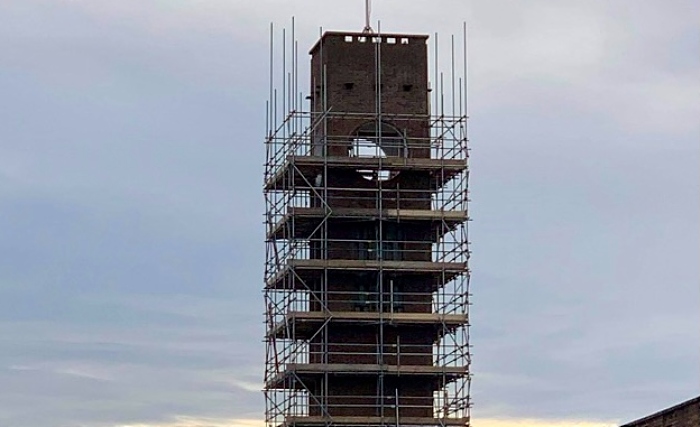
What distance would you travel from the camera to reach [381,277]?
8025cm

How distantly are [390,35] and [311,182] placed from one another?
7.63 m

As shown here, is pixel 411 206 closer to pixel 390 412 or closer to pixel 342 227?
pixel 342 227

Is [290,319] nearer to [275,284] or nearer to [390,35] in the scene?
[275,284]

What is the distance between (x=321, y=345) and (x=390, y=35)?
14.4 meters

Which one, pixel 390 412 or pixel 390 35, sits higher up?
pixel 390 35

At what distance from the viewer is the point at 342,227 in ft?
268

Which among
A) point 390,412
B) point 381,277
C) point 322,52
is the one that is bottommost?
Answer: point 390,412

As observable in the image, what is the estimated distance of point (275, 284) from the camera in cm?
8144

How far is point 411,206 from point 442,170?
7.10 feet

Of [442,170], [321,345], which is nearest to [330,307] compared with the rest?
[321,345]

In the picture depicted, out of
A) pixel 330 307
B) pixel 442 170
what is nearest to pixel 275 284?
pixel 330 307

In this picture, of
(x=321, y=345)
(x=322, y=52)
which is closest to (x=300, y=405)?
(x=321, y=345)

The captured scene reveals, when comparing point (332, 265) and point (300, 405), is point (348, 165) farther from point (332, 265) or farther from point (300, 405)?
point (300, 405)

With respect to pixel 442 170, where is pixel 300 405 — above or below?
below
